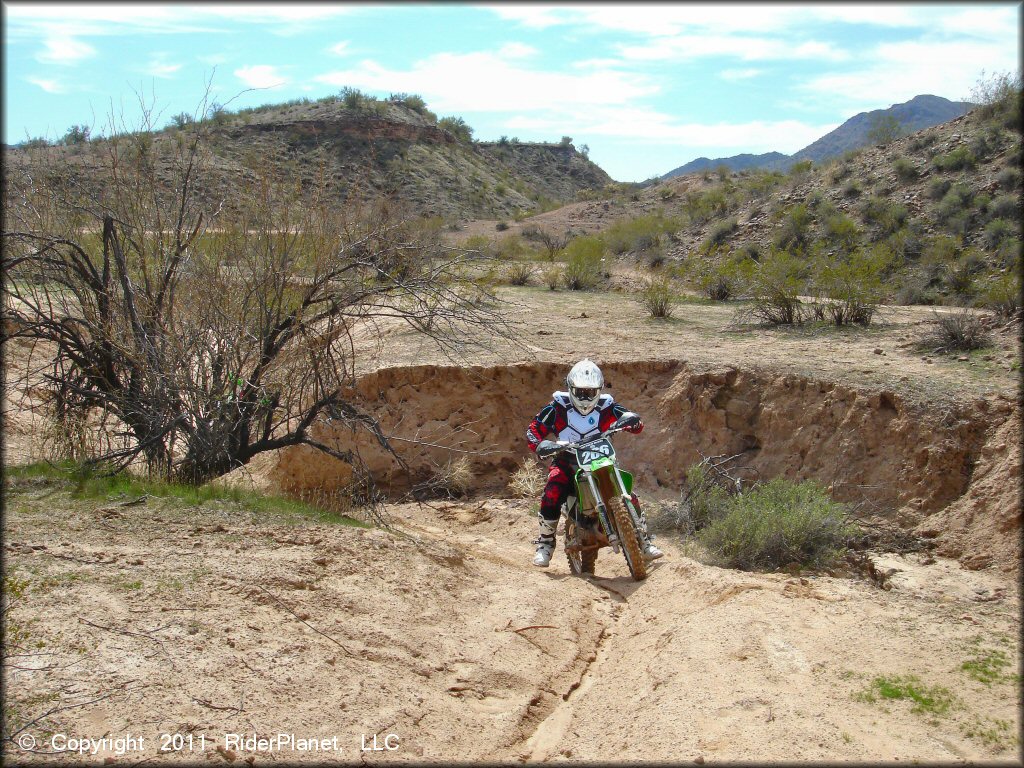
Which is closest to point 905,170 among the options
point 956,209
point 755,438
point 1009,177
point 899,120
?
point 1009,177

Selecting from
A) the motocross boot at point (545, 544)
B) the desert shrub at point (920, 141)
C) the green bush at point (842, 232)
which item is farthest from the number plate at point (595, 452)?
the desert shrub at point (920, 141)

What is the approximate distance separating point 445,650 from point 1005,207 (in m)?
18.2

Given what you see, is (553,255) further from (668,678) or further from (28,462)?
(668,678)

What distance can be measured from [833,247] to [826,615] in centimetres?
1692

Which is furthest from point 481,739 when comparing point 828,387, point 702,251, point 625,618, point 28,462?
point 702,251

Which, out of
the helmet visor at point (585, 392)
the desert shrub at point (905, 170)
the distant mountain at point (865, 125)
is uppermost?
the distant mountain at point (865, 125)

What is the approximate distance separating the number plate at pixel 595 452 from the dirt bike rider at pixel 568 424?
0.19 metres

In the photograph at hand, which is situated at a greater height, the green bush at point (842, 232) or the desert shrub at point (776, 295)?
the green bush at point (842, 232)

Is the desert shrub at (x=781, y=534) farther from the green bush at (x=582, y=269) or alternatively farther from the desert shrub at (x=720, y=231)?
the desert shrub at (x=720, y=231)

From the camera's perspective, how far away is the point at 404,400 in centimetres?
1123

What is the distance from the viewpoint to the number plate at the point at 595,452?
7.26 m

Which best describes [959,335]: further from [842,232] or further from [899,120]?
[899,120]

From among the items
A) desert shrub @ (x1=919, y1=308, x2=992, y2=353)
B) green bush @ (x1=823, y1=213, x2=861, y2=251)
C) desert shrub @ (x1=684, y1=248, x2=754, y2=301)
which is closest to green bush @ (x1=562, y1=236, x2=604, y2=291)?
desert shrub @ (x1=684, y1=248, x2=754, y2=301)

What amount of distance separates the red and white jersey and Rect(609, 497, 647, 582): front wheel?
0.80 metres
